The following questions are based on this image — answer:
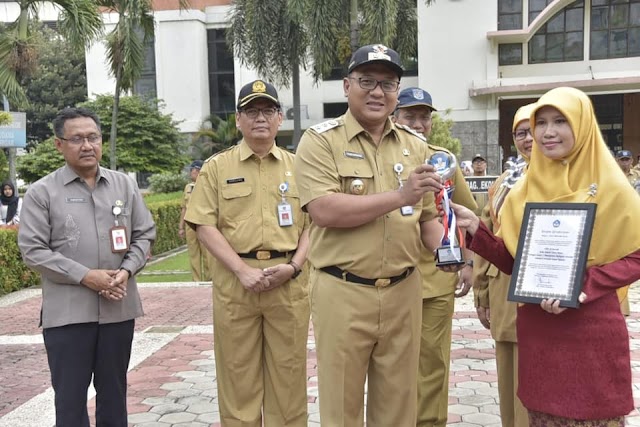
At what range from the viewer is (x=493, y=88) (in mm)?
23156

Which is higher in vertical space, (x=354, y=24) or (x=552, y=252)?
(x=354, y=24)

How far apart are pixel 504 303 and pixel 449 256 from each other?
0.86 metres

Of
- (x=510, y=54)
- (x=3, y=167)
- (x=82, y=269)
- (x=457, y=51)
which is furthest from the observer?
(x=510, y=54)

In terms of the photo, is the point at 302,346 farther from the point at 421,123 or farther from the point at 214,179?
the point at 421,123

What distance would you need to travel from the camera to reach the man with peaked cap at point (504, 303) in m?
3.16

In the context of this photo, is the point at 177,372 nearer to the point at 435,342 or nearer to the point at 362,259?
the point at 435,342

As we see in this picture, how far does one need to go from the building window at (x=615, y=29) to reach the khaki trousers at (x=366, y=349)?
2397 cm

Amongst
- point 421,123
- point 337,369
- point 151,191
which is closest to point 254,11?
point 151,191

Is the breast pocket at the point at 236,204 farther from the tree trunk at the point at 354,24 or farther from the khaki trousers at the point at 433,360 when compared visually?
the tree trunk at the point at 354,24

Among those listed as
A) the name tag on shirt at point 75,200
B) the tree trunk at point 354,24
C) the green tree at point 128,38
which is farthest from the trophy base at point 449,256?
the tree trunk at point 354,24

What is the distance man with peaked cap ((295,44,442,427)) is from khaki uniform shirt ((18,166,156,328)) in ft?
4.01

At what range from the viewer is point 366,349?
2758 mm

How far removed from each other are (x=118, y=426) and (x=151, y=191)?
836 inches

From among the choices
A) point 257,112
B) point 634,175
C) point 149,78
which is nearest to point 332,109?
point 149,78
